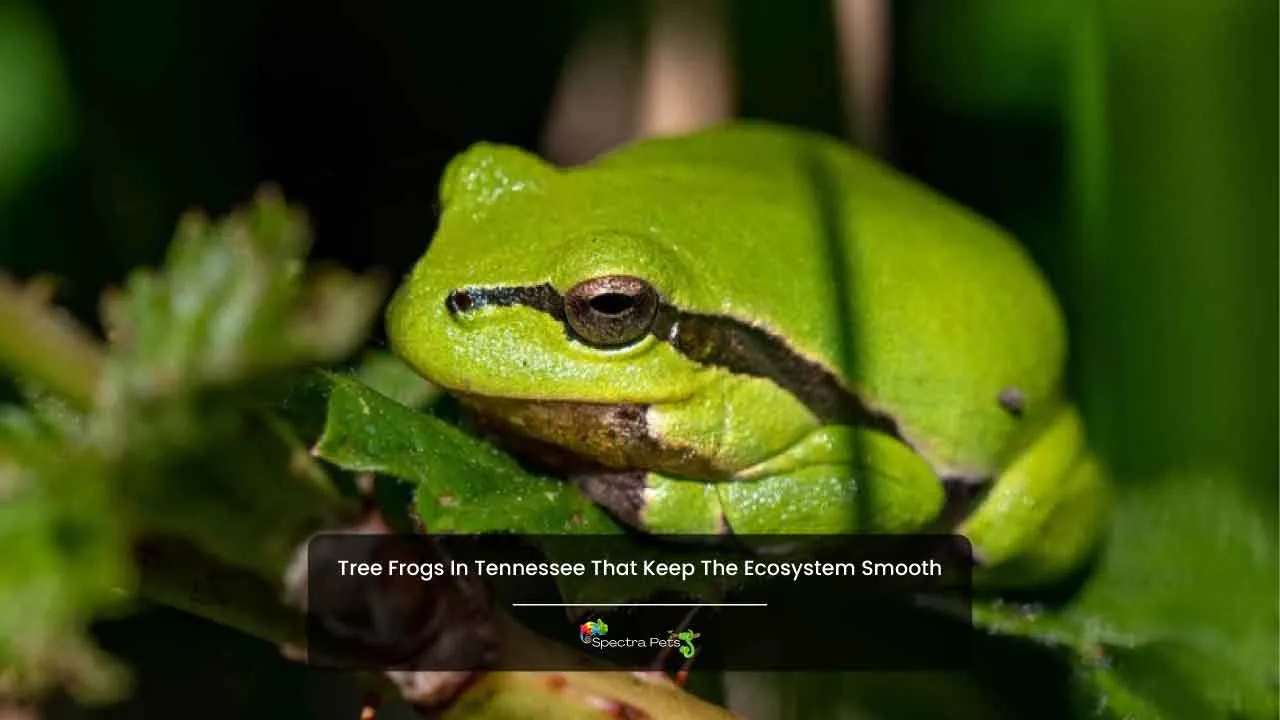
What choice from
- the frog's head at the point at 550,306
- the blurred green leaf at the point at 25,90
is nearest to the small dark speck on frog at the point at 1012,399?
the frog's head at the point at 550,306

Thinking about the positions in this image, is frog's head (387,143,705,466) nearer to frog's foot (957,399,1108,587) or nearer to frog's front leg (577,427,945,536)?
frog's front leg (577,427,945,536)

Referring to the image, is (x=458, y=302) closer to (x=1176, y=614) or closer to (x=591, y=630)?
(x=591, y=630)

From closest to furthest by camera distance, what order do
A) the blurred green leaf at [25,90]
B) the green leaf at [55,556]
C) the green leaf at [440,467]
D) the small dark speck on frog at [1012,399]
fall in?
the green leaf at [55,556] → the green leaf at [440,467] → the small dark speck on frog at [1012,399] → the blurred green leaf at [25,90]

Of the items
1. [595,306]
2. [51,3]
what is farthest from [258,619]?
[51,3]

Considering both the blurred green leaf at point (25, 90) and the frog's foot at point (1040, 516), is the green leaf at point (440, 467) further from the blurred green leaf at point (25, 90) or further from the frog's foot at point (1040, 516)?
the blurred green leaf at point (25, 90)

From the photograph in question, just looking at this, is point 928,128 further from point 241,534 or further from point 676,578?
point 241,534

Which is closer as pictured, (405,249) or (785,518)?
(785,518)

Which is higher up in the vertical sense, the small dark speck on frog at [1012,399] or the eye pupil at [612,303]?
the eye pupil at [612,303]
